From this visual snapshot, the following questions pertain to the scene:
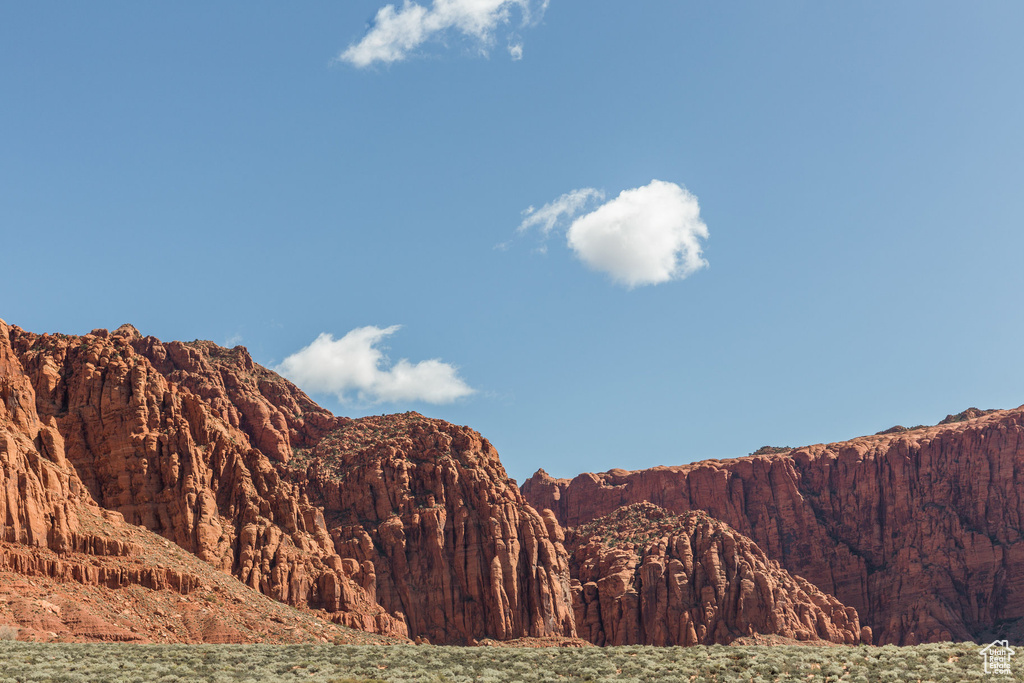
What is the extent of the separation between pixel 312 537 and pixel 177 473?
22.0 m

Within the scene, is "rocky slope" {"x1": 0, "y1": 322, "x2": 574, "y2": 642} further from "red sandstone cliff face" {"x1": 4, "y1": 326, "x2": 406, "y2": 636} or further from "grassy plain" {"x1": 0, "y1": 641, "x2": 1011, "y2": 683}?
"grassy plain" {"x1": 0, "y1": 641, "x2": 1011, "y2": 683}

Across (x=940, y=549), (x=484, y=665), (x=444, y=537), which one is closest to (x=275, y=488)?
(x=444, y=537)

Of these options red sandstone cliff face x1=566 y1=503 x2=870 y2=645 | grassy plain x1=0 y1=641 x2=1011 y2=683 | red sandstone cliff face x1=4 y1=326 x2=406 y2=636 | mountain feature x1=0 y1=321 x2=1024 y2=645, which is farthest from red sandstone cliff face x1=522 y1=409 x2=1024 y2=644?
grassy plain x1=0 y1=641 x2=1011 y2=683

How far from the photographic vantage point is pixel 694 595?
155875 millimetres

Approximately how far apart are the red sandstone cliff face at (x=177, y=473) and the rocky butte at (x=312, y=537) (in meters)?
0.25

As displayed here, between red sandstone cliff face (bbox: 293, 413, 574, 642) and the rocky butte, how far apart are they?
34 cm

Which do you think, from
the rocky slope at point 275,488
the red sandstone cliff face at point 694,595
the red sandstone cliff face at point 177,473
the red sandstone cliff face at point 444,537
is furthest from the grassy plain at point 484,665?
the red sandstone cliff face at point 694,595

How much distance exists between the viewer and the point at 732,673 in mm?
47062

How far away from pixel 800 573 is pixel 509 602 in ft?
257

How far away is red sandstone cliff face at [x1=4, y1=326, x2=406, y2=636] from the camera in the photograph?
106500 mm

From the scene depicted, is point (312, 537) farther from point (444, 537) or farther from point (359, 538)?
point (444, 537)

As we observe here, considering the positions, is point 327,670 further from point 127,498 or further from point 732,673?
point 127,498

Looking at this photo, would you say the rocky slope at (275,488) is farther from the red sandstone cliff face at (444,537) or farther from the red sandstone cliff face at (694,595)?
the red sandstone cliff face at (694,595)

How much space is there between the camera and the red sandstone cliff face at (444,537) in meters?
139
